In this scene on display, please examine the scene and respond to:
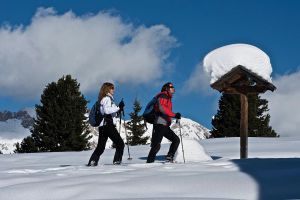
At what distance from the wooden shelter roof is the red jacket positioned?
2519 mm

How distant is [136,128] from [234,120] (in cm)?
1356

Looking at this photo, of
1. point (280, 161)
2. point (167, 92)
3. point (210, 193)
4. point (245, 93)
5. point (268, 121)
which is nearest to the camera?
point (210, 193)

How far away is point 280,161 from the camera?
7.95 meters

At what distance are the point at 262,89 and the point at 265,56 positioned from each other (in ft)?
2.94

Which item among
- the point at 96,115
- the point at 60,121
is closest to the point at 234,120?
the point at 60,121

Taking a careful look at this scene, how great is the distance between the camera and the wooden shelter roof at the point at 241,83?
40.1ft

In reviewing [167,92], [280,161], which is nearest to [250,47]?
[167,92]

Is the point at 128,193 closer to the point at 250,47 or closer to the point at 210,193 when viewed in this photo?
the point at 210,193

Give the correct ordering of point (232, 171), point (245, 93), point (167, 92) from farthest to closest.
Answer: point (245, 93) → point (167, 92) → point (232, 171)

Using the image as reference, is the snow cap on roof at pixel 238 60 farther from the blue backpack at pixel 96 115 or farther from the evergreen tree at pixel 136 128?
the evergreen tree at pixel 136 128

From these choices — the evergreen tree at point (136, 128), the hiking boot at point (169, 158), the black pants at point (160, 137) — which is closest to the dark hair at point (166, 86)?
the black pants at point (160, 137)

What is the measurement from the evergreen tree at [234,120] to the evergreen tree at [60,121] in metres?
10.4

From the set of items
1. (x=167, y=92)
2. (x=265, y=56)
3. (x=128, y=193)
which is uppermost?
(x=265, y=56)

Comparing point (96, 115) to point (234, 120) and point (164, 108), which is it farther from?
point (234, 120)
